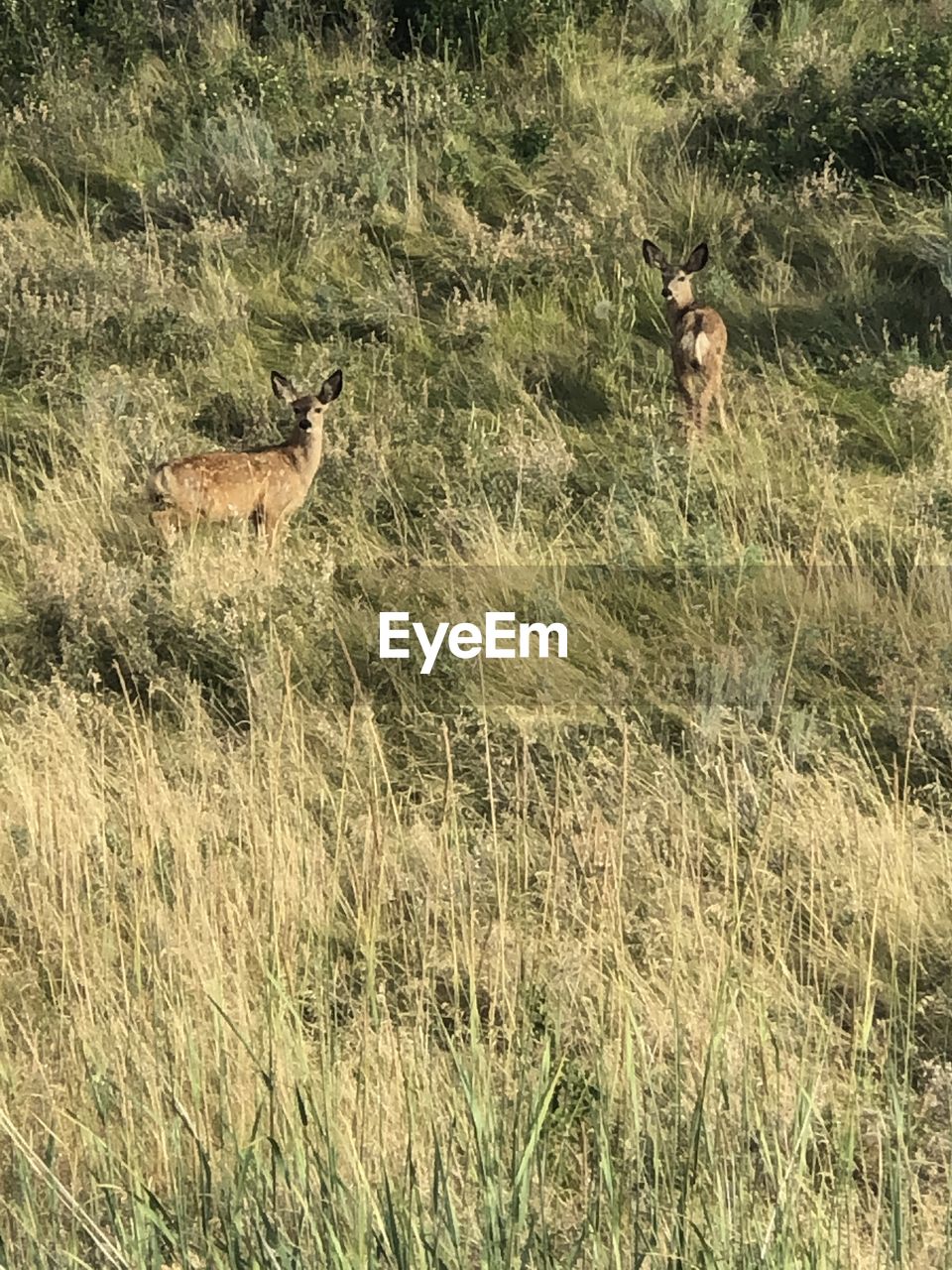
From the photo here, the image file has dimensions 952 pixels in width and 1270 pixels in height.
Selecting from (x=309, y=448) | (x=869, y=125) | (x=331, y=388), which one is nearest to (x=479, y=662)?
(x=309, y=448)

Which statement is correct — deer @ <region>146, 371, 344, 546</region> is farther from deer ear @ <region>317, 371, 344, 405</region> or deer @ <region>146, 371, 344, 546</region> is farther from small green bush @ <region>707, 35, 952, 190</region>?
small green bush @ <region>707, 35, 952, 190</region>

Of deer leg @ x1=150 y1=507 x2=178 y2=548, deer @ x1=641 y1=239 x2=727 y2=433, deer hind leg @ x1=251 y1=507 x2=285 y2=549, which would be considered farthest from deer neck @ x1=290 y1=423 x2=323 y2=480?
deer @ x1=641 y1=239 x2=727 y2=433

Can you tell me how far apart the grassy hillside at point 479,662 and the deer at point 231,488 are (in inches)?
6.6

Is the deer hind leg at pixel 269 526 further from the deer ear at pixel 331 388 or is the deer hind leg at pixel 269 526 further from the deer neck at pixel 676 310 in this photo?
the deer neck at pixel 676 310

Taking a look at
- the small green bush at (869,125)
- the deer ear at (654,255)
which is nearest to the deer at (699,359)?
the deer ear at (654,255)

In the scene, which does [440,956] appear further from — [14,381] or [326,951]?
[14,381]

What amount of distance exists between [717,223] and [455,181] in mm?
1930

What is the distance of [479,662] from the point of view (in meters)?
6.18

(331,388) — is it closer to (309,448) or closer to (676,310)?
(309,448)

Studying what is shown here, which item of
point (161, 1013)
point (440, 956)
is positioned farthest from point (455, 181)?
A: point (161, 1013)

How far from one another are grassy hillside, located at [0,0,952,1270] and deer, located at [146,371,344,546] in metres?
0.17

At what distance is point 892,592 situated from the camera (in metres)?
6.54

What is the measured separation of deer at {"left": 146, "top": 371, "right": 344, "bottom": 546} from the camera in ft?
23.9

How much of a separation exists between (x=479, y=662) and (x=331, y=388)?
2.63 m
